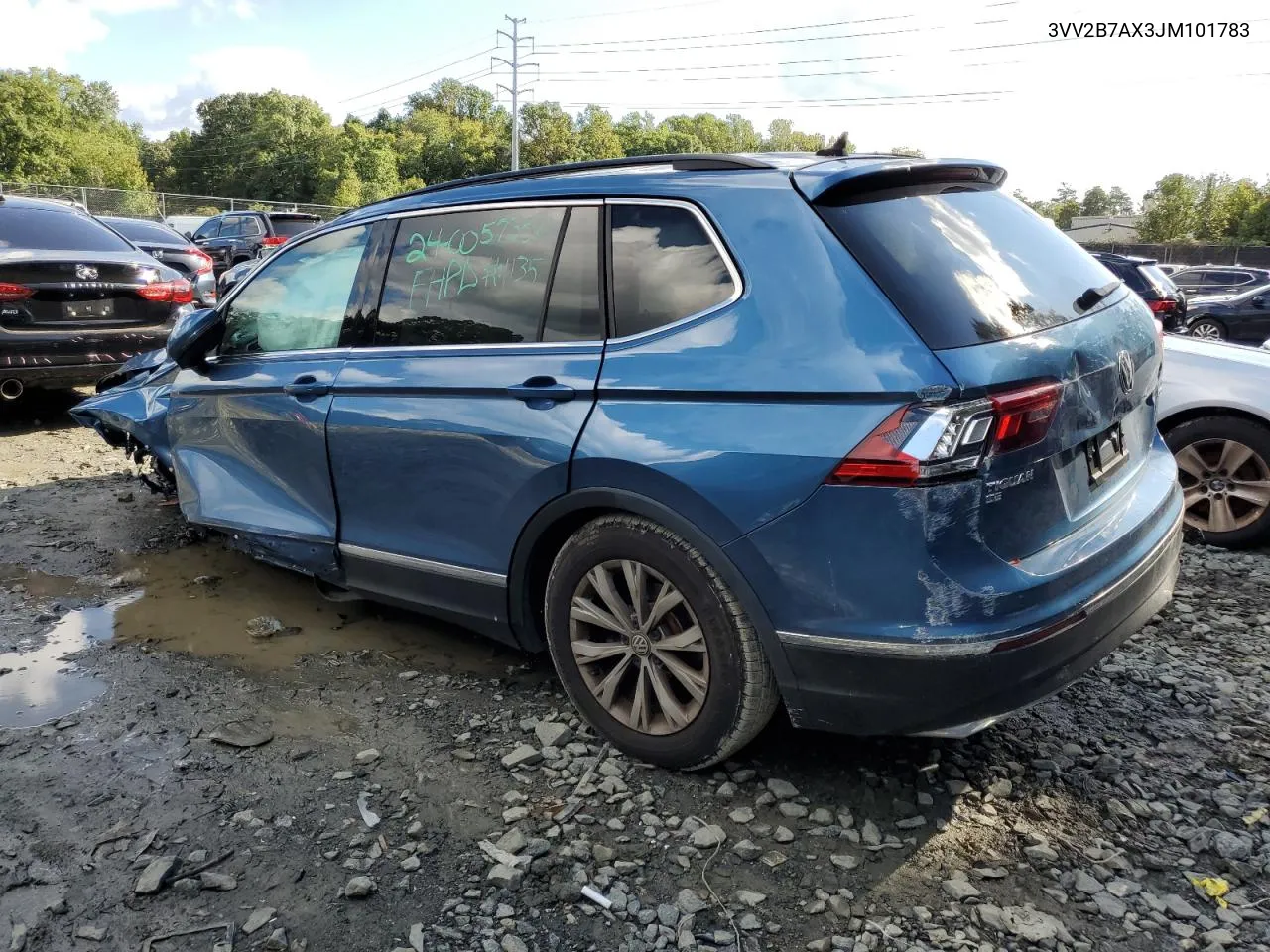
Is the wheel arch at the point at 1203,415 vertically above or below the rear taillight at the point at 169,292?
below

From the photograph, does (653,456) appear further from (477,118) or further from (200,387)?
(477,118)

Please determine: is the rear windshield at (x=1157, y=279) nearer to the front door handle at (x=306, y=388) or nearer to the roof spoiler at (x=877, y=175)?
the roof spoiler at (x=877, y=175)

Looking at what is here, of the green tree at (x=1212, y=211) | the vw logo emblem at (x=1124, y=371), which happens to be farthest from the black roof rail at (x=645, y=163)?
the green tree at (x=1212, y=211)

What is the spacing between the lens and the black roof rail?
2.88m

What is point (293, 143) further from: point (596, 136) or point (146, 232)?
point (146, 232)

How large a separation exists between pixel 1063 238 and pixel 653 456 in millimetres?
1683

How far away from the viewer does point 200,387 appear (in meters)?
4.43

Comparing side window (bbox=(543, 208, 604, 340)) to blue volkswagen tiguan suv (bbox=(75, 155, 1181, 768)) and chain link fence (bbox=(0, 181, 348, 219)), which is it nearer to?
blue volkswagen tiguan suv (bbox=(75, 155, 1181, 768))

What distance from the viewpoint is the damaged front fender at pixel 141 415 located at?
16.4ft

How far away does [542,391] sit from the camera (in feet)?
9.73

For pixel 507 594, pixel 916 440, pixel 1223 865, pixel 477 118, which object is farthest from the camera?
pixel 477 118

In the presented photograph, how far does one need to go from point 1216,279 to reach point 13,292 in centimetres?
2257

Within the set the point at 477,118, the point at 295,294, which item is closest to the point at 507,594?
the point at 295,294

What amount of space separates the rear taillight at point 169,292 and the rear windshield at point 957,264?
21.2 feet
